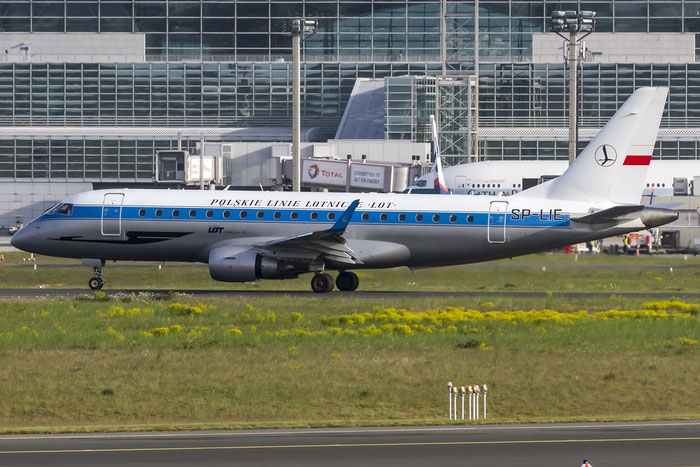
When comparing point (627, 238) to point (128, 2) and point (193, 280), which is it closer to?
point (193, 280)

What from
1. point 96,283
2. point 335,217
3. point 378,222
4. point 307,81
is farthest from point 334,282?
point 307,81

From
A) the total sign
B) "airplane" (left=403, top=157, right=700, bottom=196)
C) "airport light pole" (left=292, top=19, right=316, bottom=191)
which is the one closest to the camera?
"airport light pole" (left=292, top=19, right=316, bottom=191)

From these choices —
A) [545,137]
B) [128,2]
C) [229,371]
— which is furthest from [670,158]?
[229,371]

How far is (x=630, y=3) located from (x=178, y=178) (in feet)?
221

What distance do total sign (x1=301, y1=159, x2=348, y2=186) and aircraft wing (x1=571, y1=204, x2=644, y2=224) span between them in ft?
232

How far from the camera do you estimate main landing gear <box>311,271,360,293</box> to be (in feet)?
164

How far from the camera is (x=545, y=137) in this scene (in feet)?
448

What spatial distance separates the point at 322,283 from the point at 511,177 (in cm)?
6108

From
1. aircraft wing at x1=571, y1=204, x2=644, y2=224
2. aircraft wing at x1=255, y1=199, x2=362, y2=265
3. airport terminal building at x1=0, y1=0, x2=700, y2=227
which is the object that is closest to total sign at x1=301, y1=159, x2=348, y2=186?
airport terminal building at x1=0, y1=0, x2=700, y2=227

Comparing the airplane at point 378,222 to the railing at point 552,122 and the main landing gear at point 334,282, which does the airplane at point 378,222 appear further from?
the railing at point 552,122

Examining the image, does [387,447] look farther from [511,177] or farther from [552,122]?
[552,122]

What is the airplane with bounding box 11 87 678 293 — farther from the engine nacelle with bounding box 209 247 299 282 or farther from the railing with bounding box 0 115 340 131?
the railing with bounding box 0 115 340 131

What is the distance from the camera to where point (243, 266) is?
157 feet

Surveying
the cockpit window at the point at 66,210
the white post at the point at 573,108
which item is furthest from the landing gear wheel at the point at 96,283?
the white post at the point at 573,108
